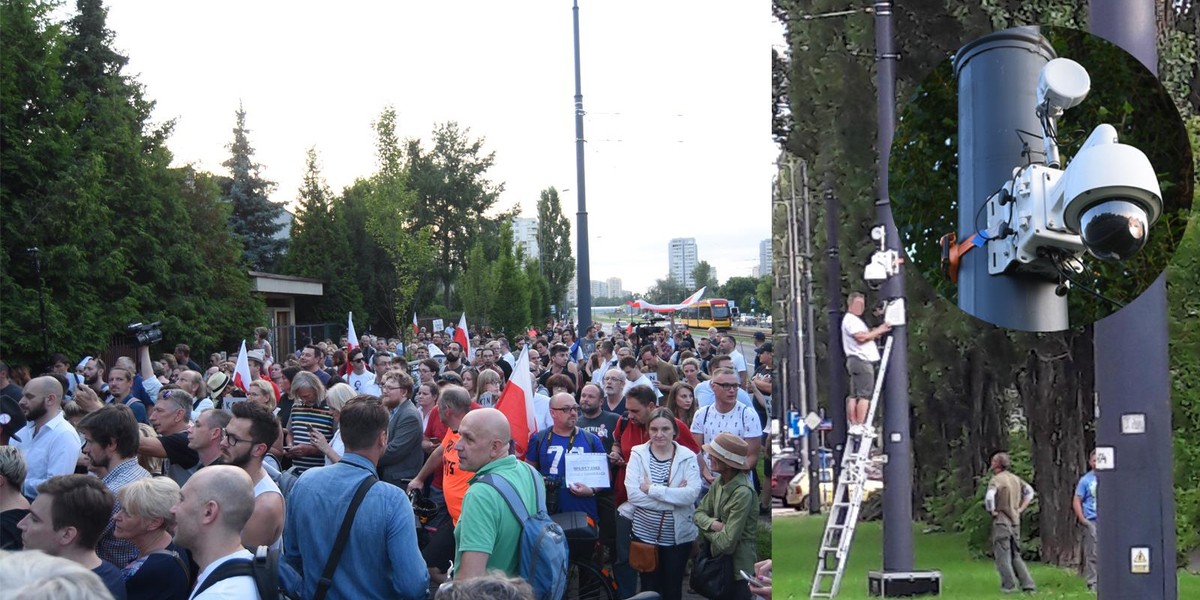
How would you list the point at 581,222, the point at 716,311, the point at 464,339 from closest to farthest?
the point at 716,311 < the point at 581,222 < the point at 464,339

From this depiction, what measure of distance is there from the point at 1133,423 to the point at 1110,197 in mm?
662

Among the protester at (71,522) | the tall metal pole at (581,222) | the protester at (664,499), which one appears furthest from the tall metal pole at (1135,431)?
the protester at (664,499)

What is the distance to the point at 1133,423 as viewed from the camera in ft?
7.94

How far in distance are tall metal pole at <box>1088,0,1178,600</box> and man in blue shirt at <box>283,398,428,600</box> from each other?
2532 millimetres

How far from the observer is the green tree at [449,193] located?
694 cm

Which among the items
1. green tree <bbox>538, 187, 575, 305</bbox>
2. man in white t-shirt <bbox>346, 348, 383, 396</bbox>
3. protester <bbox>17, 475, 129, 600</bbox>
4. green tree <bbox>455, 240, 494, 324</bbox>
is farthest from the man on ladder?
green tree <bbox>455, 240, 494, 324</bbox>

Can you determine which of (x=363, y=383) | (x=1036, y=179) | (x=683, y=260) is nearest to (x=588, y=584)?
(x=683, y=260)

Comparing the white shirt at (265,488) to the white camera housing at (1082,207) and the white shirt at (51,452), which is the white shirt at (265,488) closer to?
the white shirt at (51,452)

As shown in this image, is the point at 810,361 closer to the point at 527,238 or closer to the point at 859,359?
the point at 859,359

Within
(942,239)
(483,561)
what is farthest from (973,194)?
(483,561)

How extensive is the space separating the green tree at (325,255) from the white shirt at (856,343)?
113 feet

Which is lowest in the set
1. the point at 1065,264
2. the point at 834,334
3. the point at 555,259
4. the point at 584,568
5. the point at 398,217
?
the point at 584,568

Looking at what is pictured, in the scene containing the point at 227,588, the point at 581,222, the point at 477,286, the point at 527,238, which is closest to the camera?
the point at 227,588

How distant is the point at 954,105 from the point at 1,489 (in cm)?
443
